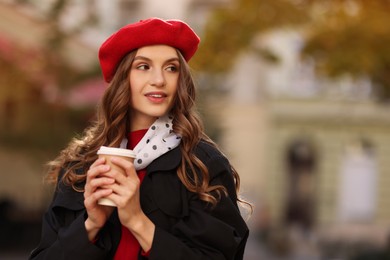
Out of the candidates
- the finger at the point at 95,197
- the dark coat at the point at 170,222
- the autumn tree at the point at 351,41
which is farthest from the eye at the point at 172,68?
the autumn tree at the point at 351,41

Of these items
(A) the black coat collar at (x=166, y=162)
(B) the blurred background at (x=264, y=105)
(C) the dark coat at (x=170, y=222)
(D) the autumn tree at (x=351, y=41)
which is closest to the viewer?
(C) the dark coat at (x=170, y=222)

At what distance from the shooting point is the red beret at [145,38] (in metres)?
2.94

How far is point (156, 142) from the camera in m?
2.93

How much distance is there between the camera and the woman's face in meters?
2.95

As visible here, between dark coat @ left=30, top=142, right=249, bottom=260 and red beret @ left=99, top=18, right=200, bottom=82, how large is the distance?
34 cm

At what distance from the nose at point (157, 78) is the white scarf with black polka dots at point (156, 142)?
126mm

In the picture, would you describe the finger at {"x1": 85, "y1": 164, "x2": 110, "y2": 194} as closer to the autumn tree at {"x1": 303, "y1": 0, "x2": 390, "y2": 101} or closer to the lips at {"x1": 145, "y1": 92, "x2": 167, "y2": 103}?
the lips at {"x1": 145, "y1": 92, "x2": 167, "y2": 103}

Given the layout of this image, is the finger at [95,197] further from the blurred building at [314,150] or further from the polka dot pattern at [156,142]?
the blurred building at [314,150]

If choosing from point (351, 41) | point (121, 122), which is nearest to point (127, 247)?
point (121, 122)

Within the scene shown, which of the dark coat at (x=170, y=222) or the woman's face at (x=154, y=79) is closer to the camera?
the dark coat at (x=170, y=222)

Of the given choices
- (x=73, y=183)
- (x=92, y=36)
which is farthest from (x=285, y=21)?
(x=73, y=183)

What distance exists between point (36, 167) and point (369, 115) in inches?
561

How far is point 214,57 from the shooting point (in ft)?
43.8

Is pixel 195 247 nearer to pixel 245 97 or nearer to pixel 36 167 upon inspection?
pixel 36 167
